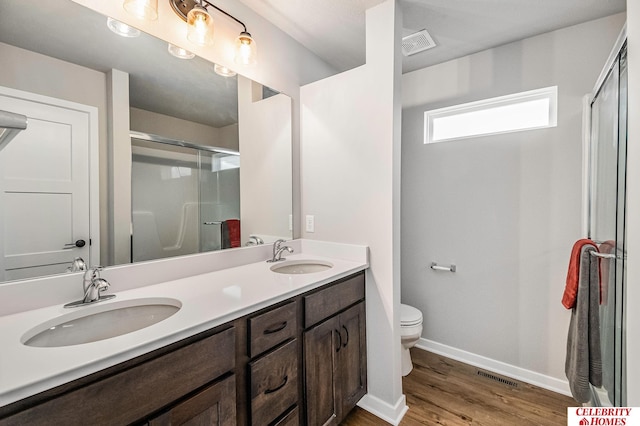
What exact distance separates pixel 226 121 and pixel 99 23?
2.21ft

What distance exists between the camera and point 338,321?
148 centimetres

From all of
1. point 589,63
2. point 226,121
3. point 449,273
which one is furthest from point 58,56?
point 589,63

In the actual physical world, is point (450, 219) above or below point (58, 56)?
below

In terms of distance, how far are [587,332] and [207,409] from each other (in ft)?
6.13

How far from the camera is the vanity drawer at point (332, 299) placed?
131 centimetres

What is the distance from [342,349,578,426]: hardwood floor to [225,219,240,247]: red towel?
1251mm

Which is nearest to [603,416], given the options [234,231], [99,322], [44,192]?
[234,231]

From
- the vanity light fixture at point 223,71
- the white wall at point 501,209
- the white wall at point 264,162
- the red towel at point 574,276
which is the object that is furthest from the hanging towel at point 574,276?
the vanity light fixture at point 223,71

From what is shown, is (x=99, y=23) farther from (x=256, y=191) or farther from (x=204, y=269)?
(x=204, y=269)

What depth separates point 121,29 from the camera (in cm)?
124

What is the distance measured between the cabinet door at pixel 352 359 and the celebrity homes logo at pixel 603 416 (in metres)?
1.13

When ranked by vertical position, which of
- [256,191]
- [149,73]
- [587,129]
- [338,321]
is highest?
[149,73]

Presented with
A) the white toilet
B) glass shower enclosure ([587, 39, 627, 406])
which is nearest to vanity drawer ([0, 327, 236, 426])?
the white toilet

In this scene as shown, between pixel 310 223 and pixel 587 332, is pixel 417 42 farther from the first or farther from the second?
pixel 587 332
